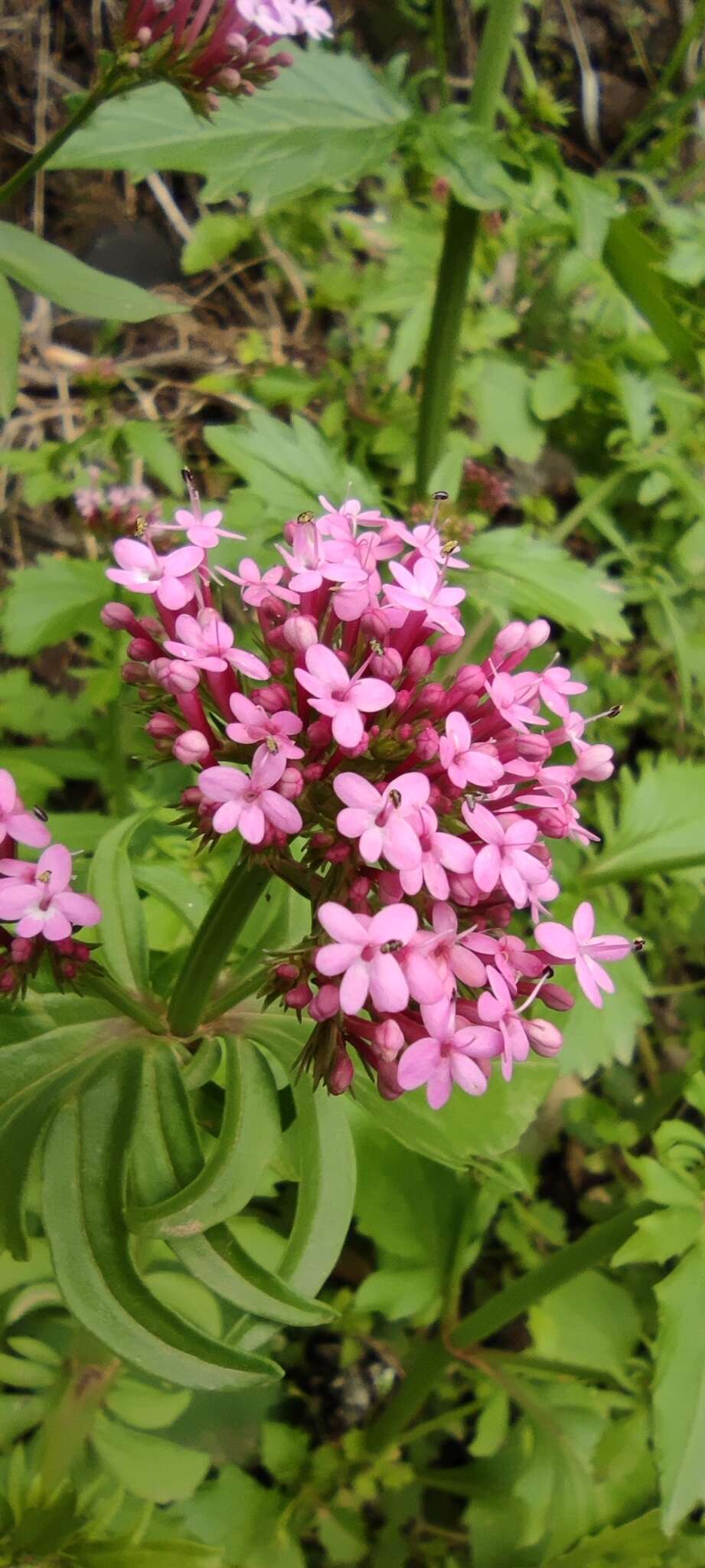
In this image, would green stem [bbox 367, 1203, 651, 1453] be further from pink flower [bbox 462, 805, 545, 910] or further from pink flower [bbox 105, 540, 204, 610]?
pink flower [bbox 105, 540, 204, 610]

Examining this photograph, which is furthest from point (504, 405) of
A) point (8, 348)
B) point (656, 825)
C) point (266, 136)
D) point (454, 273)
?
point (8, 348)

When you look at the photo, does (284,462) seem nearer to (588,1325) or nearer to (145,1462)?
(145,1462)

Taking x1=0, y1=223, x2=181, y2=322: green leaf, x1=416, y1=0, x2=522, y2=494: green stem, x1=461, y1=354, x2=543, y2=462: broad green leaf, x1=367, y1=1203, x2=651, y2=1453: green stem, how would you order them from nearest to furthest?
x1=0, y1=223, x2=181, y2=322: green leaf, x1=367, y1=1203, x2=651, y2=1453: green stem, x1=416, y1=0, x2=522, y2=494: green stem, x1=461, y1=354, x2=543, y2=462: broad green leaf

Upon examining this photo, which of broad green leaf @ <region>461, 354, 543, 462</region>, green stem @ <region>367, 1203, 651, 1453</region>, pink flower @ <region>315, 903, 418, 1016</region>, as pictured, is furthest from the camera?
broad green leaf @ <region>461, 354, 543, 462</region>

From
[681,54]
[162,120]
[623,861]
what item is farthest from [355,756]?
[681,54]

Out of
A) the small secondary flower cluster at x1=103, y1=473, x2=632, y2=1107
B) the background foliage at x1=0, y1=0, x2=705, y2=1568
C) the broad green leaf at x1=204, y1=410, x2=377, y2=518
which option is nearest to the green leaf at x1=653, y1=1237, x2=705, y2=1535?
the background foliage at x1=0, y1=0, x2=705, y2=1568

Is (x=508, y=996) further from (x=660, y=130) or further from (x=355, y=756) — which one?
(x=660, y=130)

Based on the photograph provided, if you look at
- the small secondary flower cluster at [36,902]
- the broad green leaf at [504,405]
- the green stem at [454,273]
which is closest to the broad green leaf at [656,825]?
the green stem at [454,273]
